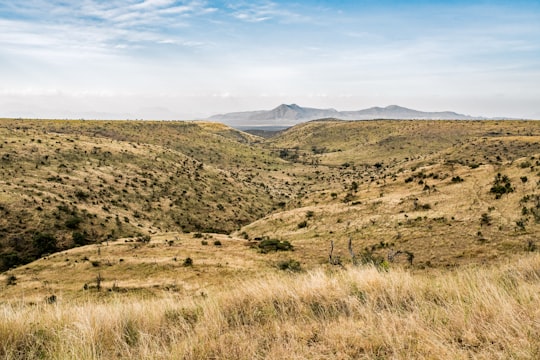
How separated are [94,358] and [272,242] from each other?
Answer: 24.8 meters

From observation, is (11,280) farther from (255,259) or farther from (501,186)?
(501,186)

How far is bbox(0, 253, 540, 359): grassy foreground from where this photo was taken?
4566 millimetres

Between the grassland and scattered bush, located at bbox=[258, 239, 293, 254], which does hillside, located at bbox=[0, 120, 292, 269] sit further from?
scattered bush, located at bbox=[258, 239, 293, 254]

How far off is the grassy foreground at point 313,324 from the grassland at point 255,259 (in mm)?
38

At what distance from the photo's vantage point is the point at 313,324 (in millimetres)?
5609

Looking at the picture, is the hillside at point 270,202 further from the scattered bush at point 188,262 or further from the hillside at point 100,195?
the scattered bush at point 188,262

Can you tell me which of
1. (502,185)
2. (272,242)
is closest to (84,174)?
(272,242)

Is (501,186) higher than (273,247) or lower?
higher

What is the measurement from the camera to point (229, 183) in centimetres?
7619

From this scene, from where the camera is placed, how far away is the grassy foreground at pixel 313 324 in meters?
4.57

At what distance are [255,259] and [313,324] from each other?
68.1 ft

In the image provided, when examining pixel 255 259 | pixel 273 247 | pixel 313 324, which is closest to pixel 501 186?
pixel 273 247

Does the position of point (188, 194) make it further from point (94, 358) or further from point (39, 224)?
point (94, 358)

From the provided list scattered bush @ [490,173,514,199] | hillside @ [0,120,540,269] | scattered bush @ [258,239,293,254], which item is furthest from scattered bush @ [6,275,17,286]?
scattered bush @ [490,173,514,199]
